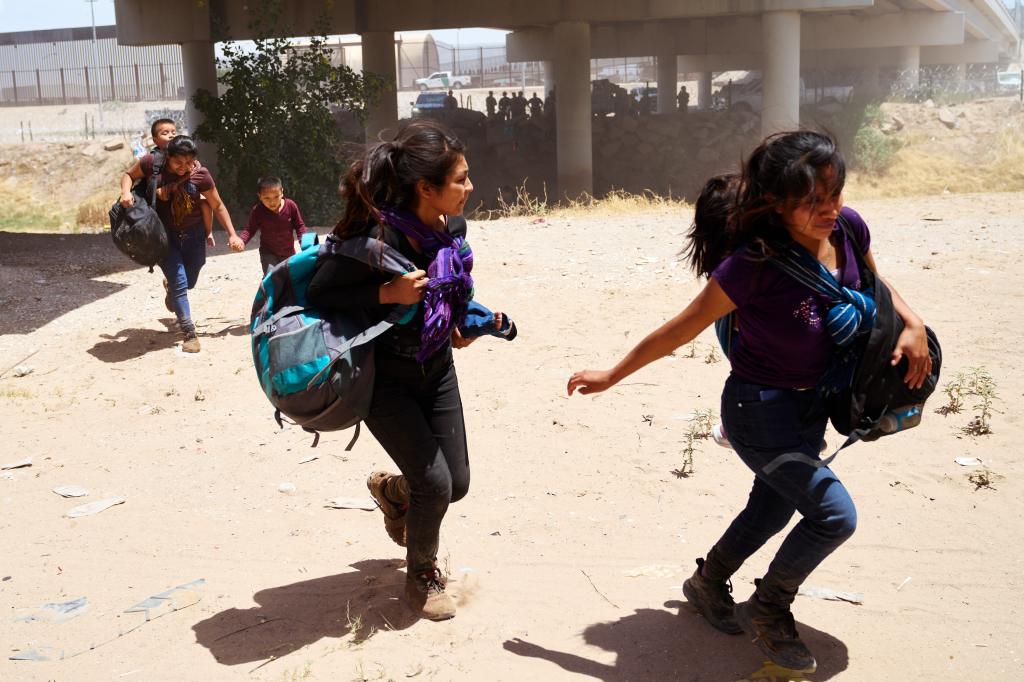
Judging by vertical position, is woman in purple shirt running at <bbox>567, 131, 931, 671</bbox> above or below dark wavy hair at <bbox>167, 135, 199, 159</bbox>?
below

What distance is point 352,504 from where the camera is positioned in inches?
210

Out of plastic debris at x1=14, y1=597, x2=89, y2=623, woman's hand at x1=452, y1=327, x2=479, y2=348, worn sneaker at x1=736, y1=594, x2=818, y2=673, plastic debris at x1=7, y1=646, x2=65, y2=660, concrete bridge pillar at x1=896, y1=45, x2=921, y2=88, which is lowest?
plastic debris at x1=7, y1=646, x2=65, y2=660

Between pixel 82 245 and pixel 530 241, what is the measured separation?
6.77 m

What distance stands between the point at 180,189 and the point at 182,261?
72 cm

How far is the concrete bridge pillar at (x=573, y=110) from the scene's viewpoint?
21609 mm

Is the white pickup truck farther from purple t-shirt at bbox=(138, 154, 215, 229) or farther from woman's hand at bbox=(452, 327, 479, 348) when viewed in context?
woman's hand at bbox=(452, 327, 479, 348)

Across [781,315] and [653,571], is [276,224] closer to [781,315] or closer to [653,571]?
[653,571]

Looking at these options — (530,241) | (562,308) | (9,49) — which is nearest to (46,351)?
(562,308)

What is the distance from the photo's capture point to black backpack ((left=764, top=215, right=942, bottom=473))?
3.13 m

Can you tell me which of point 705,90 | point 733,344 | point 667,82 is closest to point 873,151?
point 667,82

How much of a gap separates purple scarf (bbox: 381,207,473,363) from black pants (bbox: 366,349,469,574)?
0.12 m

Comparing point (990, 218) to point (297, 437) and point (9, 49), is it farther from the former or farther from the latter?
point (9, 49)

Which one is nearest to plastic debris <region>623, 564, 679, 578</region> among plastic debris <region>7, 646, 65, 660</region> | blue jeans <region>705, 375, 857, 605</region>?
blue jeans <region>705, 375, 857, 605</region>

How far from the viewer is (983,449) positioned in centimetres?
557
